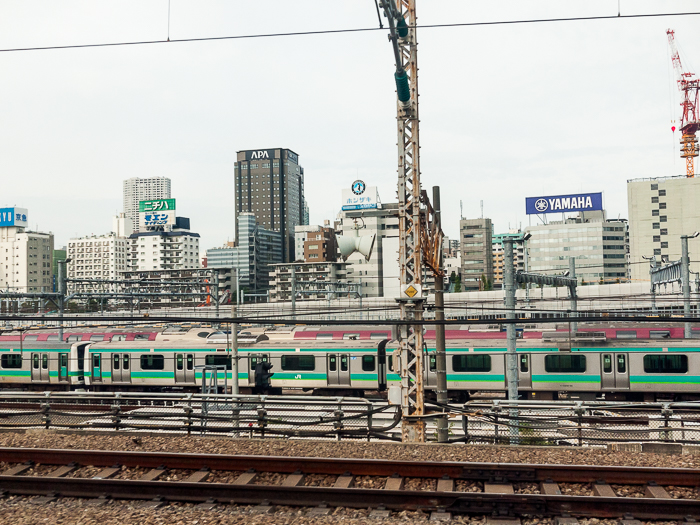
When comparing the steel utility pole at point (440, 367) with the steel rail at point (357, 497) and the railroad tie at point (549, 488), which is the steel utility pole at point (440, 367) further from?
the steel rail at point (357, 497)

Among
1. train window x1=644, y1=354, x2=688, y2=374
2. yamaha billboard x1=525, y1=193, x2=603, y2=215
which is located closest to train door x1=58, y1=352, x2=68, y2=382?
train window x1=644, y1=354, x2=688, y2=374

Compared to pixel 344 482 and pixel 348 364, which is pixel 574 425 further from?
pixel 348 364

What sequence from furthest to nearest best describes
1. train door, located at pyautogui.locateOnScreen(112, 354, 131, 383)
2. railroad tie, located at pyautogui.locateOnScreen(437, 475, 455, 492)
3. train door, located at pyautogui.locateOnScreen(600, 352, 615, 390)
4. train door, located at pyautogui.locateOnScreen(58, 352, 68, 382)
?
train door, located at pyautogui.locateOnScreen(58, 352, 68, 382) → train door, located at pyautogui.locateOnScreen(112, 354, 131, 383) → train door, located at pyautogui.locateOnScreen(600, 352, 615, 390) → railroad tie, located at pyautogui.locateOnScreen(437, 475, 455, 492)

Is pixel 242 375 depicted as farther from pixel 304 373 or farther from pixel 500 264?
pixel 500 264

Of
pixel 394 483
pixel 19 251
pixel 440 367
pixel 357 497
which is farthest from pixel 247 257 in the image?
pixel 357 497

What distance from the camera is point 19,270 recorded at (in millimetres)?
122188

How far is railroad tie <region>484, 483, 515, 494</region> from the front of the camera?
8.53 m

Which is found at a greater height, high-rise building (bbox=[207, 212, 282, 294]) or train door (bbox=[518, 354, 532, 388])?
high-rise building (bbox=[207, 212, 282, 294])

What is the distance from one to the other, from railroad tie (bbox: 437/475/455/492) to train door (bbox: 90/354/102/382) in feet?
74.0

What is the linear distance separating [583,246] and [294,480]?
102369 mm

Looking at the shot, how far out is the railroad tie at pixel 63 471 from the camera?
9.98m

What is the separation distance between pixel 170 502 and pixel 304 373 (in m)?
15.8

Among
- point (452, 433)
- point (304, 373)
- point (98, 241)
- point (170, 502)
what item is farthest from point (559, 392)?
point (98, 241)

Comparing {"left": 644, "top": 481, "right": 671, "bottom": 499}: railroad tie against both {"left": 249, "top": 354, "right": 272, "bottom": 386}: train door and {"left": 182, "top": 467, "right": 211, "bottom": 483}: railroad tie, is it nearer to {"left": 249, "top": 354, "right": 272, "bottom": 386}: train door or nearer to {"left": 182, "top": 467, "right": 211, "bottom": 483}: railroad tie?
{"left": 182, "top": 467, "right": 211, "bottom": 483}: railroad tie
